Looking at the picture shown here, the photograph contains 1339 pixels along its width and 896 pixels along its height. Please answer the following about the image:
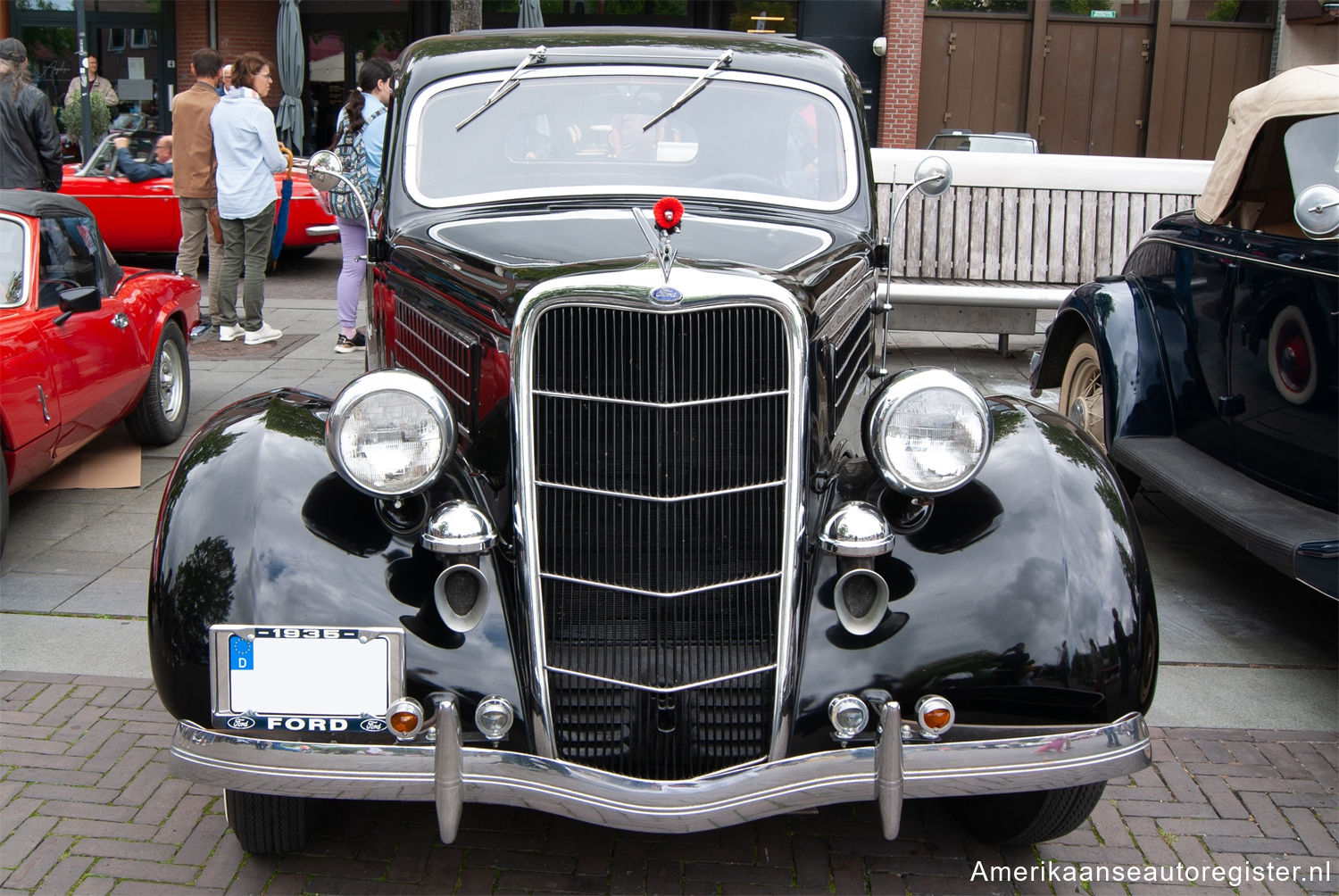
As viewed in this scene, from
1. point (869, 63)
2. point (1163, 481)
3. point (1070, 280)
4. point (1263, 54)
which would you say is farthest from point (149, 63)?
point (1163, 481)

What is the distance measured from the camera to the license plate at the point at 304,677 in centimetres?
262

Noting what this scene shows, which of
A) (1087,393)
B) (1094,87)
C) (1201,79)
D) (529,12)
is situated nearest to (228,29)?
(529,12)

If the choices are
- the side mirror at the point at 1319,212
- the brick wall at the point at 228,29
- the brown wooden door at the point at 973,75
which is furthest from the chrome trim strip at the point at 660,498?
the brick wall at the point at 228,29

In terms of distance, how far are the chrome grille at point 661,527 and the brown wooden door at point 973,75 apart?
15.7 meters

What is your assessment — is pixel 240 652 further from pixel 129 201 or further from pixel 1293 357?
pixel 129 201

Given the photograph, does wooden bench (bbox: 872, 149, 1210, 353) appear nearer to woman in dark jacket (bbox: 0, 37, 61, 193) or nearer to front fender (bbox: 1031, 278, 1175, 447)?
front fender (bbox: 1031, 278, 1175, 447)

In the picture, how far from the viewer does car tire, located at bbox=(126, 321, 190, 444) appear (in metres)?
6.39

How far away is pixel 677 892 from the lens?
296 centimetres

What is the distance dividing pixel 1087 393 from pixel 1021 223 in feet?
10.5

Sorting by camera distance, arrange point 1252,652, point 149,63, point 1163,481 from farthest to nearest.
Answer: point 149,63, point 1163,481, point 1252,652

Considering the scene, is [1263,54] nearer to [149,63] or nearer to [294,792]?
[149,63]

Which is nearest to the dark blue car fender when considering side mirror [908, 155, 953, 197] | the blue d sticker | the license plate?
side mirror [908, 155, 953, 197]

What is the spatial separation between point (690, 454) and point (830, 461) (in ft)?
1.76

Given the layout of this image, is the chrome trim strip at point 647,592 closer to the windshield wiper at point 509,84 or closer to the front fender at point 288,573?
the front fender at point 288,573
